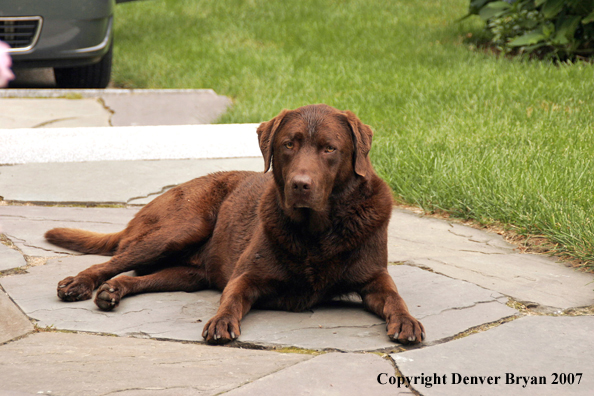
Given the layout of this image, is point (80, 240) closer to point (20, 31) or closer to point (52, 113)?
point (52, 113)

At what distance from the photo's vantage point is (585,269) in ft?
12.1

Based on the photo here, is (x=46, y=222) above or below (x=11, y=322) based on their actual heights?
below

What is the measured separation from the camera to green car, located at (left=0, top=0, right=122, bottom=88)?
6727 mm

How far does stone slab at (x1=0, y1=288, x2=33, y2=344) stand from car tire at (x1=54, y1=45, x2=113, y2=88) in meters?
5.93

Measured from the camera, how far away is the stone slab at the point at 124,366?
7.23ft

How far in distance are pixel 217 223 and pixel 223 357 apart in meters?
1.31

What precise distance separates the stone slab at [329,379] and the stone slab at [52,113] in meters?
5.05

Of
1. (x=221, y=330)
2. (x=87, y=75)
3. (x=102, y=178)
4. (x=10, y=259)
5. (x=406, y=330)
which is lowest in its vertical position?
(x=87, y=75)

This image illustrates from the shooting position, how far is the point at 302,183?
2820 millimetres

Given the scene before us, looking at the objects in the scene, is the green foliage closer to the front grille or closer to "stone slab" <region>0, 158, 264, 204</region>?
"stone slab" <region>0, 158, 264, 204</region>

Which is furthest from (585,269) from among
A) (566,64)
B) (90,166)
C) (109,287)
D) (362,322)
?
(566,64)

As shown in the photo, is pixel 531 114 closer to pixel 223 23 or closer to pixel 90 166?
pixel 90 166

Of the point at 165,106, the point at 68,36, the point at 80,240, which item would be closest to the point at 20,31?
the point at 68,36

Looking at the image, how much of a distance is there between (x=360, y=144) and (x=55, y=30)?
498 centimetres
